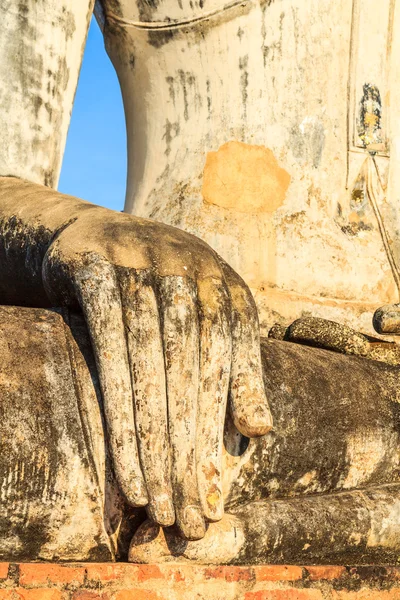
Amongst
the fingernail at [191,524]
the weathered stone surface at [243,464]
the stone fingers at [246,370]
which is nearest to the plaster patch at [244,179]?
the weathered stone surface at [243,464]

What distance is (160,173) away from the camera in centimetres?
492

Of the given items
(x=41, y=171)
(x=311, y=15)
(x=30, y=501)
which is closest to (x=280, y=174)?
(x=311, y=15)

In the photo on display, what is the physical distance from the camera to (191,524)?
9.82 ft

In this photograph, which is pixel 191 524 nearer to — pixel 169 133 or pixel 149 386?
pixel 149 386

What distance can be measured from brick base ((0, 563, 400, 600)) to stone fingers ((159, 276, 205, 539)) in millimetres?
151

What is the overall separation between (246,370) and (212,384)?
0.40ft

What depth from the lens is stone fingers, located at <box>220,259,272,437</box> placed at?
3.19 metres

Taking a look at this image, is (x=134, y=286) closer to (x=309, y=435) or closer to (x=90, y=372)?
(x=90, y=372)

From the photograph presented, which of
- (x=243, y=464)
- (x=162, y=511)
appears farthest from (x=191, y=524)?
(x=243, y=464)

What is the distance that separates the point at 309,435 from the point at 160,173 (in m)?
1.67

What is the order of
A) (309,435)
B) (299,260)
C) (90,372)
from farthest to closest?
(299,260), (309,435), (90,372)

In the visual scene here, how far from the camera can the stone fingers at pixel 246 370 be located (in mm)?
3186

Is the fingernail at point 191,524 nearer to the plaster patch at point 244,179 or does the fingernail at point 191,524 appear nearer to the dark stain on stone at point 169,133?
the plaster patch at point 244,179

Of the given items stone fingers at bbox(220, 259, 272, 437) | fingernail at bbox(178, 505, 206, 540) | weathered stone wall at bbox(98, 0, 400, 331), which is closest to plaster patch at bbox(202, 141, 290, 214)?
weathered stone wall at bbox(98, 0, 400, 331)
